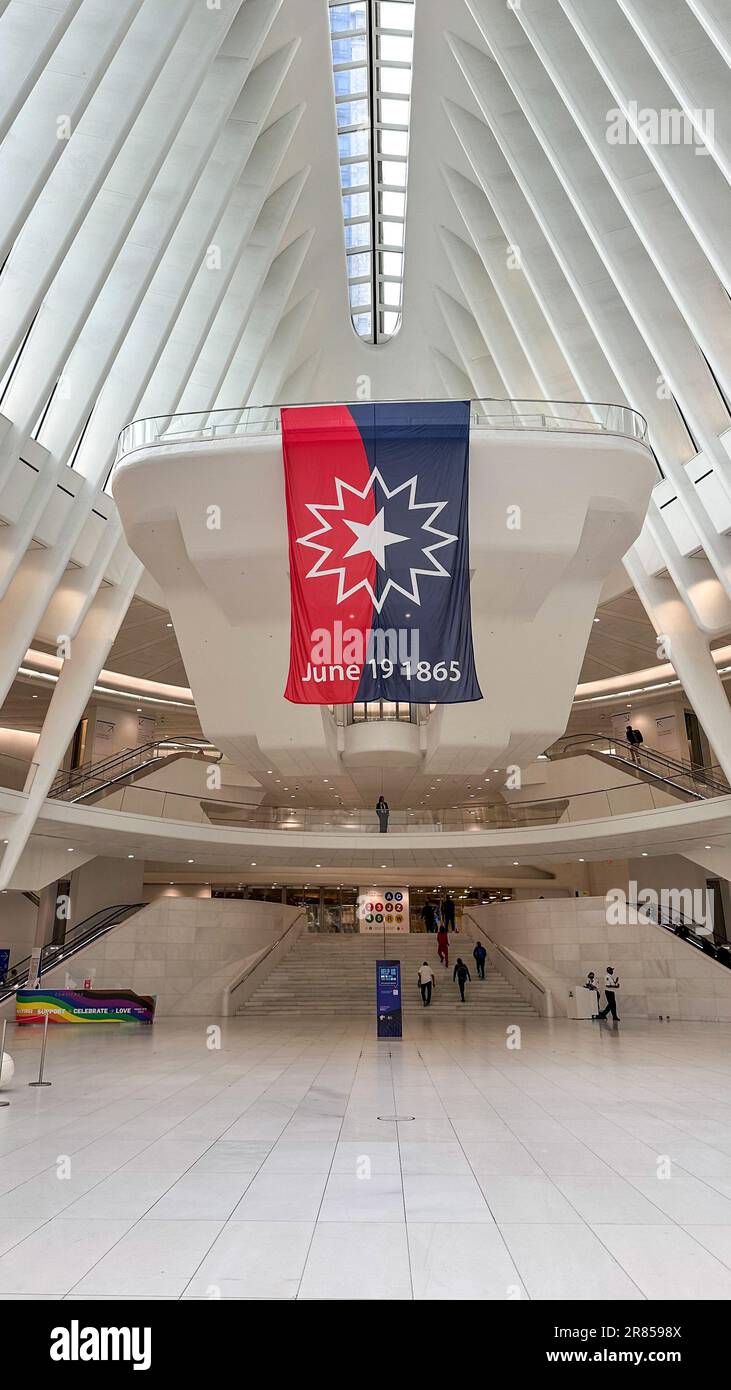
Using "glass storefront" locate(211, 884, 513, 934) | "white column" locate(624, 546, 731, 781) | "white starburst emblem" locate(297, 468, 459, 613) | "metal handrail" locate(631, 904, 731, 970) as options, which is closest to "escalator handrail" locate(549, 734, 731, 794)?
"white column" locate(624, 546, 731, 781)

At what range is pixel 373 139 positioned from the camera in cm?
2145

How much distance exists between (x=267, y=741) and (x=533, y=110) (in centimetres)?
1288

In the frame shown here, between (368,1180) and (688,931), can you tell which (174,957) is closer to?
(688,931)

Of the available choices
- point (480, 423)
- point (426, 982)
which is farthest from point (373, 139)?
point (426, 982)

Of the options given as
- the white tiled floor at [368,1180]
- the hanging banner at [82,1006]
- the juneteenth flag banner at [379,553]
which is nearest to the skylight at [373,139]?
the juneteenth flag banner at [379,553]

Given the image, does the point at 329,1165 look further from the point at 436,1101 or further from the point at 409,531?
the point at 409,531

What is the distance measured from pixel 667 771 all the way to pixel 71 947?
17.1 m

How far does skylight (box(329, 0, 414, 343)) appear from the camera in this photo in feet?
61.3

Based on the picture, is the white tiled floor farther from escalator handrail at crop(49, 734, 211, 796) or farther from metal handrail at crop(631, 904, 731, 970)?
metal handrail at crop(631, 904, 731, 970)

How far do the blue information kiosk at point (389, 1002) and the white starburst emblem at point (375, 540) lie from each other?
863 cm

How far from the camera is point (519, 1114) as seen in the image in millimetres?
9930

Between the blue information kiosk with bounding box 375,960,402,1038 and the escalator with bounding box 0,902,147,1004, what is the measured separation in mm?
9411

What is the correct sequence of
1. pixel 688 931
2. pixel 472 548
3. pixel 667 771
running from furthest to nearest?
pixel 688 931 → pixel 667 771 → pixel 472 548

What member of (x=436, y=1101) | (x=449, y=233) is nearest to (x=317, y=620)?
(x=436, y=1101)
